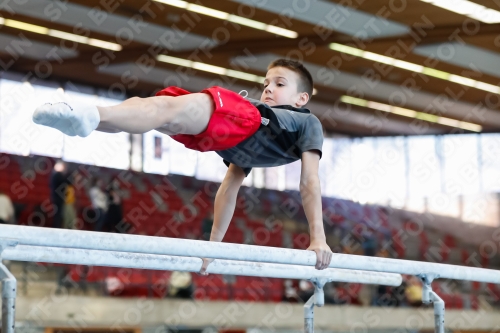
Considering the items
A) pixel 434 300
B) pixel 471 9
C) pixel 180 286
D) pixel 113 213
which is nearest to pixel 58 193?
pixel 113 213

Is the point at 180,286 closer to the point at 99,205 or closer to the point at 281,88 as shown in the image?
the point at 99,205

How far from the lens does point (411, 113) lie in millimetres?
16969

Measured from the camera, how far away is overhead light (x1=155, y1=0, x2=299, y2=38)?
10.5 meters

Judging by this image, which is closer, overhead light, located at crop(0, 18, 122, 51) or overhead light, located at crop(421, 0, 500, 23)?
overhead light, located at crop(421, 0, 500, 23)

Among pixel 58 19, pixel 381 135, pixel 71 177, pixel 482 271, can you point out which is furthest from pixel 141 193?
pixel 482 271

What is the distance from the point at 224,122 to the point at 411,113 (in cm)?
1417

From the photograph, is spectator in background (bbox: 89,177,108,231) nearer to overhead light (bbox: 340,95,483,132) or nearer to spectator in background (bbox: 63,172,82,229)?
spectator in background (bbox: 63,172,82,229)

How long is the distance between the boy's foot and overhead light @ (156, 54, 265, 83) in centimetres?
1058

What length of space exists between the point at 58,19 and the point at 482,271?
8.82 metres

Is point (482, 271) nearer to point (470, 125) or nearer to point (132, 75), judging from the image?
point (132, 75)

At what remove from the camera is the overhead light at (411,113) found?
16266mm

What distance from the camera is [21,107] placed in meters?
13.4

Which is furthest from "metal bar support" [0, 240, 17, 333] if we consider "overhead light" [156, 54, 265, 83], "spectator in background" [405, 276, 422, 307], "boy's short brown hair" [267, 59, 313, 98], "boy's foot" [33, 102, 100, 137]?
"spectator in background" [405, 276, 422, 307]

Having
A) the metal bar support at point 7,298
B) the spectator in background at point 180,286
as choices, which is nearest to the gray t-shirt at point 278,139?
the metal bar support at point 7,298
